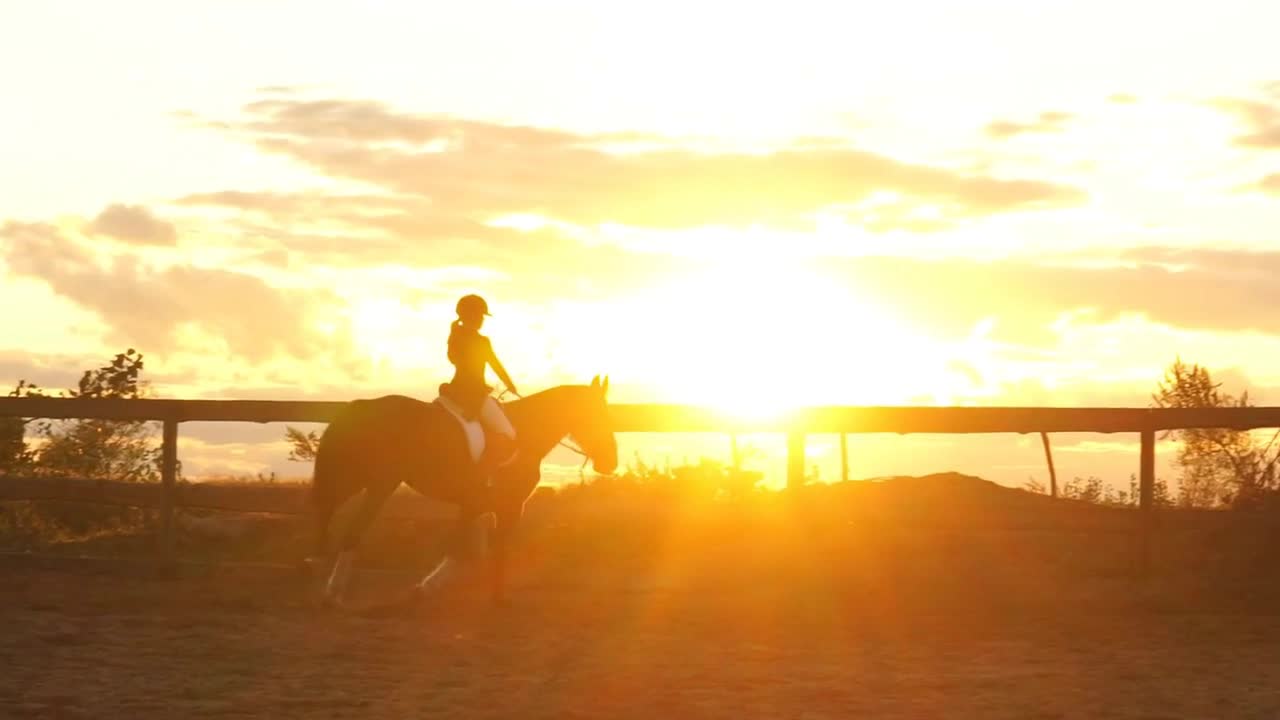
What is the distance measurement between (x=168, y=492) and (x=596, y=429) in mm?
4279

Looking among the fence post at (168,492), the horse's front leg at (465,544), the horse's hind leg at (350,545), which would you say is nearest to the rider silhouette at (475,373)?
the horse's front leg at (465,544)

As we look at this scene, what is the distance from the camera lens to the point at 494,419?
12305mm

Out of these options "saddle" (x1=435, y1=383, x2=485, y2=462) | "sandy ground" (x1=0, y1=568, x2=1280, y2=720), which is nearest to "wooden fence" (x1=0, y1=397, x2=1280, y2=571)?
"sandy ground" (x1=0, y1=568, x2=1280, y2=720)

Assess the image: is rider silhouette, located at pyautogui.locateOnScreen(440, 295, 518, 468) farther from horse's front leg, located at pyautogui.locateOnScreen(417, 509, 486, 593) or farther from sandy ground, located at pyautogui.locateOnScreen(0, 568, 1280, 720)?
sandy ground, located at pyautogui.locateOnScreen(0, 568, 1280, 720)

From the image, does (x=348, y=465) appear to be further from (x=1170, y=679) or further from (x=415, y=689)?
(x=1170, y=679)

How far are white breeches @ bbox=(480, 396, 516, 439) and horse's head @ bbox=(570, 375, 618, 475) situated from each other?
2.54 ft

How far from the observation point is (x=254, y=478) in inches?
644

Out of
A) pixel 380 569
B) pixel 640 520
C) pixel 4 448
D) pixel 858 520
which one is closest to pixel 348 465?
pixel 380 569

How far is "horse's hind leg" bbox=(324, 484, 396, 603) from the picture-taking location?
12.0 m

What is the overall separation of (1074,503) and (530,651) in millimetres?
6257

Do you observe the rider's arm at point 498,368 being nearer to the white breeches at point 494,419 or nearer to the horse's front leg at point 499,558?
the white breeches at point 494,419

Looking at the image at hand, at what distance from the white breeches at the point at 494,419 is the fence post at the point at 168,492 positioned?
363cm

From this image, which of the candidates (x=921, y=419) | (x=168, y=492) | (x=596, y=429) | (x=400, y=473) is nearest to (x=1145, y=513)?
(x=921, y=419)

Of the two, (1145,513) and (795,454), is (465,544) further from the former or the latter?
(1145,513)
